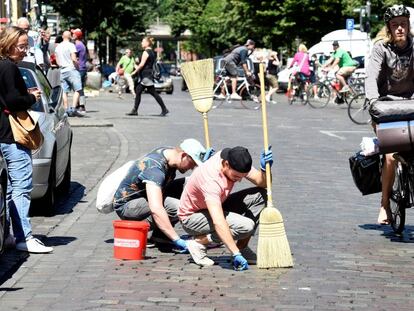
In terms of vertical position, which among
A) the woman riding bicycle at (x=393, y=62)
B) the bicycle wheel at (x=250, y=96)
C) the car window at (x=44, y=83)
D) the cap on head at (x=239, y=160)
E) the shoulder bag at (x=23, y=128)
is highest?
the woman riding bicycle at (x=393, y=62)

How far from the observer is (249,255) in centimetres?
921

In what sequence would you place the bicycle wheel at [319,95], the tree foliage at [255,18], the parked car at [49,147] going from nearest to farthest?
1. the parked car at [49,147]
2. the bicycle wheel at [319,95]
3. the tree foliage at [255,18]

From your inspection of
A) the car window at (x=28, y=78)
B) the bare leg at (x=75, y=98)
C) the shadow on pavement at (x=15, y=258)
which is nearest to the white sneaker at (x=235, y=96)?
the bare leg at (x=75, y=98)

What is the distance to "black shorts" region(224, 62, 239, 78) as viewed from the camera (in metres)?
36.2

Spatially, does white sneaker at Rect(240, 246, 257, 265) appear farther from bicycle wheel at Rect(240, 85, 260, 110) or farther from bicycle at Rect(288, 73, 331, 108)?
bicycle wheel at Rect(240, 85, 260, 110)

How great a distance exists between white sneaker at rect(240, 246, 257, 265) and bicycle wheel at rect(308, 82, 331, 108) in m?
26.3


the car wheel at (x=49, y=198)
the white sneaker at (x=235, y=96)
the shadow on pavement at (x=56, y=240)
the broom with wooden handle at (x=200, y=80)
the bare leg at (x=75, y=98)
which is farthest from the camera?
the white sneaker at (x=235, y=96)

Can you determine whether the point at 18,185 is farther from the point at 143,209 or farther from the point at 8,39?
the point at 8,39

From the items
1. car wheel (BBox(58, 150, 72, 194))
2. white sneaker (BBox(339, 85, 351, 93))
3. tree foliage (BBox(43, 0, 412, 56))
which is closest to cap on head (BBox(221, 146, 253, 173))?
car wheel (BBox(58, 150, 72, 194))

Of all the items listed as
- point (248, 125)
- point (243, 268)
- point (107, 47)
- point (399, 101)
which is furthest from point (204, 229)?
point (107, 47)

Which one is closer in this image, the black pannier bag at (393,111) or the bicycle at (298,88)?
the black pannier bag at (393,111)

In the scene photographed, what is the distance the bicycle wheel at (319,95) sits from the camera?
116ft

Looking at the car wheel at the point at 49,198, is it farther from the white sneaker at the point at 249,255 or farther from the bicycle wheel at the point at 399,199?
the bicycle wheel at the point at 399,199

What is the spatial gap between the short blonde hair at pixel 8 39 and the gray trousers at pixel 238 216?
186 centimetres
